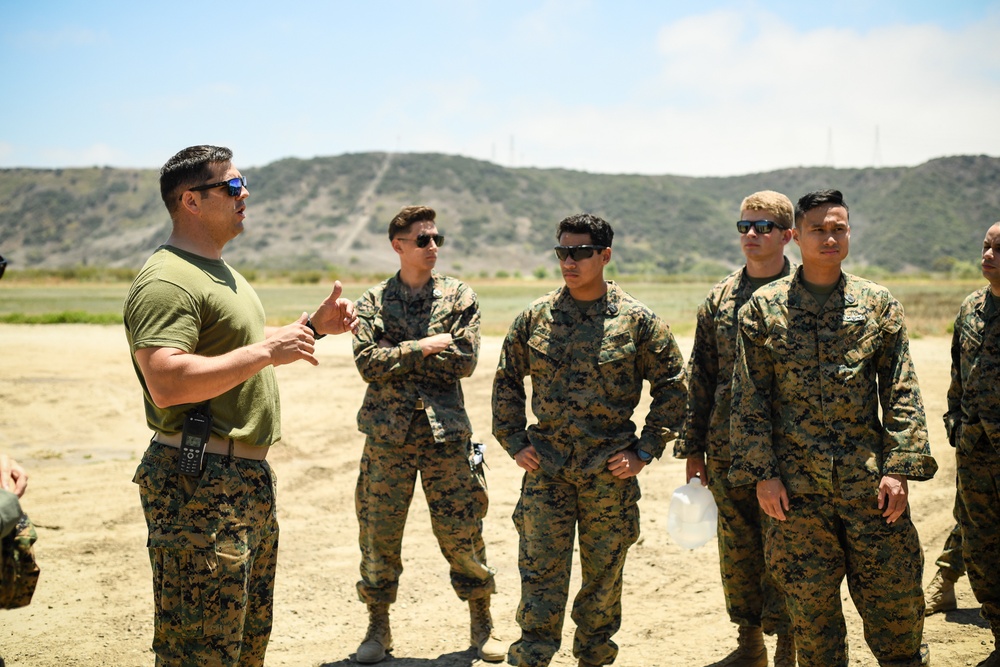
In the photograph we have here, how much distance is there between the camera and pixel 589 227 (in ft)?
15.3

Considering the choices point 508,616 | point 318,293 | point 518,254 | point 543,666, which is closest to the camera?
point 543,666

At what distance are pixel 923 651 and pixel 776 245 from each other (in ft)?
7.67

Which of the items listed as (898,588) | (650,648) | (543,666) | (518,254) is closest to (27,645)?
(543,666)

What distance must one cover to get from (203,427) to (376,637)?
2.44 m

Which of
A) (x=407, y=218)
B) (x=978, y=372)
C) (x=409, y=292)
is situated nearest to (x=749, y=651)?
(x=978, y=372)

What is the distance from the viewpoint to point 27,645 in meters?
5.15

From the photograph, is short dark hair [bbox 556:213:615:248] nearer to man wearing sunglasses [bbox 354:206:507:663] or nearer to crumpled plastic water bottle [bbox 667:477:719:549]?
man wearing sunglasses [bbox 354:206:507:663]

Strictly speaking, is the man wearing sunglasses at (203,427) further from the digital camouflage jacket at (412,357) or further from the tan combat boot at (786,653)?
the tan combat boot at (786,653)

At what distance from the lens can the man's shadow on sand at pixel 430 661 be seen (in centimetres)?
509

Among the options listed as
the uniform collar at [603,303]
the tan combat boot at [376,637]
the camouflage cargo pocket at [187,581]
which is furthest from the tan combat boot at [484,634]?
the camouflage cargo pocket at [187,581]

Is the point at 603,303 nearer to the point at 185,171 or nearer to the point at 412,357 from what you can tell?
the point at 412,357

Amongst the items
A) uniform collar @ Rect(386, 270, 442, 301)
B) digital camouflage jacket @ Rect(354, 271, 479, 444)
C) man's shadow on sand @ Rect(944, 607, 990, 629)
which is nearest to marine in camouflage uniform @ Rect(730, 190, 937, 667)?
man's shadow on sand @ Rect(944, 607, 990, 629)

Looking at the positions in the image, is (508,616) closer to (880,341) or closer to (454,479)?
(454,479)

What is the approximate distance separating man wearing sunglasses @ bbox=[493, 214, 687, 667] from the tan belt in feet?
5.27
